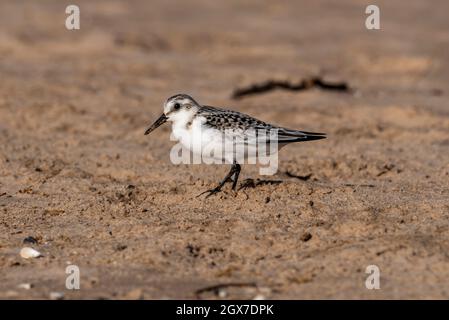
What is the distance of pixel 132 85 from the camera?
1198 centimetres

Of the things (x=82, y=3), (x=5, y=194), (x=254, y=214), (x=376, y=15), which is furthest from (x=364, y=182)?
(x=82, y=3)

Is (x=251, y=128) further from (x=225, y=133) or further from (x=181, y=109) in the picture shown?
(x=181, y=109)

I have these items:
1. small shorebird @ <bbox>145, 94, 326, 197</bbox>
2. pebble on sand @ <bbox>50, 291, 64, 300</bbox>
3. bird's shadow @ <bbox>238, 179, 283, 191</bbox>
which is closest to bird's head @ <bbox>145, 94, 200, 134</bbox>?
small shorebird @ <bbox>145, 94, 326, 197</bbox>

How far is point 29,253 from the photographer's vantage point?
19.4ft

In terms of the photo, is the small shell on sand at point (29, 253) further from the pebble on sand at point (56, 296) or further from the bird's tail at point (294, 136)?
the bird's tail at point (294, 136)

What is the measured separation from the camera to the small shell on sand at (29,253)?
5896 mm

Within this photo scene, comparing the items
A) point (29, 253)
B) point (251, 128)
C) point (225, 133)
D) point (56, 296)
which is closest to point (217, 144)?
point (225, 133)

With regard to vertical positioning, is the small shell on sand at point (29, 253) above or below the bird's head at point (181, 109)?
below

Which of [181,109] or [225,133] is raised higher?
[181,109]

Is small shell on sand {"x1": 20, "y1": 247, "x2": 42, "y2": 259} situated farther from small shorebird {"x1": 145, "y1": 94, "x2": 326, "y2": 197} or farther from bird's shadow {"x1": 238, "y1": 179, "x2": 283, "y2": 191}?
bird's shadow {"x1": 238, "y1": 179, "x2": 283, "y2": 191}

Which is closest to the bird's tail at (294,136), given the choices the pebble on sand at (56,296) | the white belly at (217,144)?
the white belly at (217,144)

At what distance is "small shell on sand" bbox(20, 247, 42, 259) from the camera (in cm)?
590
